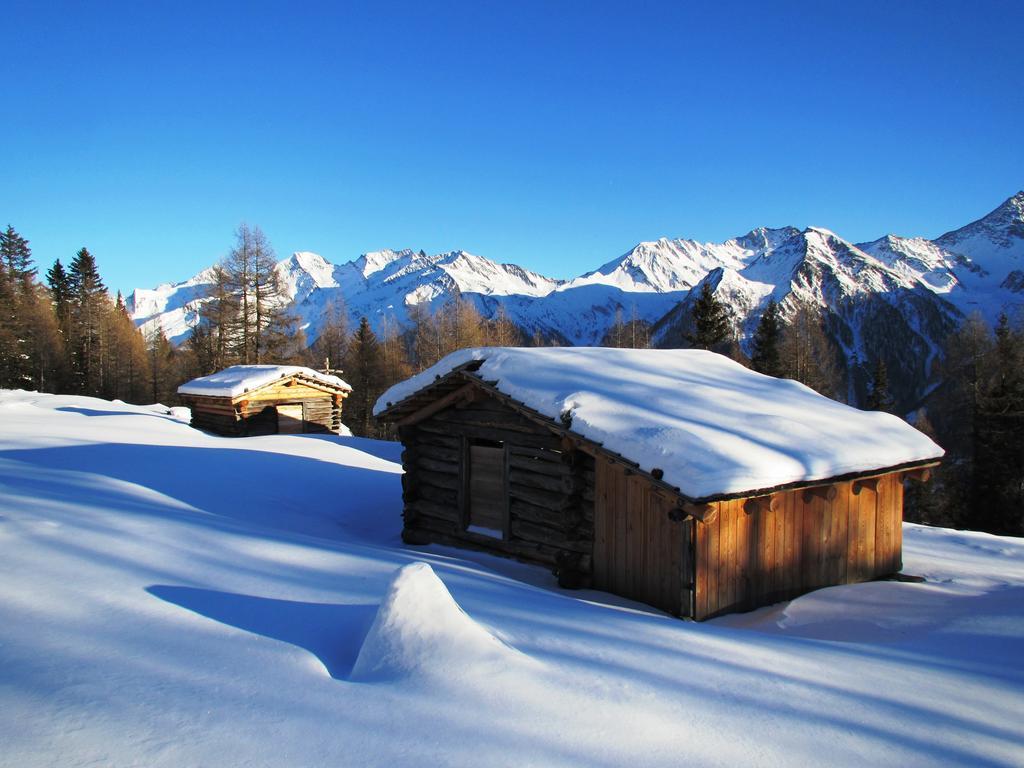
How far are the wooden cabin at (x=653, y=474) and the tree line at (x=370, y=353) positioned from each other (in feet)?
71.7

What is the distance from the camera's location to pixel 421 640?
3.70 meters

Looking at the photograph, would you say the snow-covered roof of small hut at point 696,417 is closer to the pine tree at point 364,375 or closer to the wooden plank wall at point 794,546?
the wooden plank wall at point 794,546

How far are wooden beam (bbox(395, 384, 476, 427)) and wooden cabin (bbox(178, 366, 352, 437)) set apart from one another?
13652 mm

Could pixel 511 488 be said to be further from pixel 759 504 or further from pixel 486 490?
pixel 759 504

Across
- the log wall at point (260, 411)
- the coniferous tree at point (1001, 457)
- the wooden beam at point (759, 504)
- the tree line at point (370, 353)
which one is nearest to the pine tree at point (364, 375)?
the tree line at point (370, 353)

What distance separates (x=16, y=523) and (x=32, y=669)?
3682 millimetres

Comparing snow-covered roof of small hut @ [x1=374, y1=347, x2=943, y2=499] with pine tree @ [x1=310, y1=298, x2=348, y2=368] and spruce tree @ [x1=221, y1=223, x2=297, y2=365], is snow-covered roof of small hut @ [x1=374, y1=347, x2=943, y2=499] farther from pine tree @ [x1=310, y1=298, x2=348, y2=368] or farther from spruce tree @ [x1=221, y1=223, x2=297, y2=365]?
pine tree @ [x1=310, y1=298, x2=348, y2=368]

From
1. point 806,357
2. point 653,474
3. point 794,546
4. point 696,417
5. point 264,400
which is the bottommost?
point 794,546

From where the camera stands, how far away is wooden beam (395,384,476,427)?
33.7 feet

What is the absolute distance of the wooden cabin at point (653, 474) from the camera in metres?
7.41

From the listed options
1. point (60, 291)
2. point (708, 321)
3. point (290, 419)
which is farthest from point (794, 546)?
point (60, 291)

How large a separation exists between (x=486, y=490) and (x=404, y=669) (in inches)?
272

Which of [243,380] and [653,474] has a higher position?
[243,380]

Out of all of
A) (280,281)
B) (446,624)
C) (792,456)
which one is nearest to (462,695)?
(446,624)
